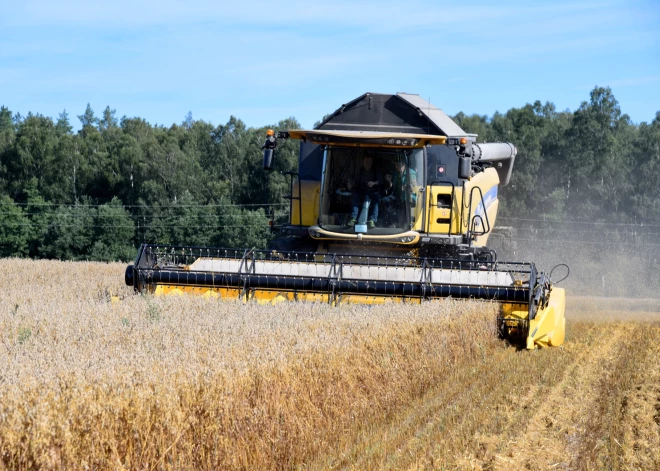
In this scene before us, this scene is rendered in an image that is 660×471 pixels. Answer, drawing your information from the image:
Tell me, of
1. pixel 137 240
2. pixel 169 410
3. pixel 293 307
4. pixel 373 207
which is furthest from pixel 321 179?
pixel 137 240

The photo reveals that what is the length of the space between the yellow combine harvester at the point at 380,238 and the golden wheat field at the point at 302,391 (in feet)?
2.13

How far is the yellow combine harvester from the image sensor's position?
8.61m

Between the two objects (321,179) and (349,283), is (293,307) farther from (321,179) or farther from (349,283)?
(321,179)

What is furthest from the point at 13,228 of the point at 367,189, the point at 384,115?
the point at 367,189

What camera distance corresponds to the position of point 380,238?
9602 mm

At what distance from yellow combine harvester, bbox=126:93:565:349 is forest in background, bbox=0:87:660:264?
2096cm

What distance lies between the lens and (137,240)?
35250 mm

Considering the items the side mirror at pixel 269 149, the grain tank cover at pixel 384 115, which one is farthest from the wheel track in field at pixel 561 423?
the side mirror at pixel 269 149

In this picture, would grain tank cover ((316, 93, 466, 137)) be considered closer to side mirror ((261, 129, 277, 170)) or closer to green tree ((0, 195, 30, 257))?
side mirror ((261, 129, 277, 170))

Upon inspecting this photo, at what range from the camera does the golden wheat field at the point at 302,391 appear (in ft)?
12.4

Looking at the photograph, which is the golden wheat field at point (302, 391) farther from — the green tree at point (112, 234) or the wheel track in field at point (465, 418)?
the green tree at point (112, 234)

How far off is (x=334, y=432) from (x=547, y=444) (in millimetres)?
1279

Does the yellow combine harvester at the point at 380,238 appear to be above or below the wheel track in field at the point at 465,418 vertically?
above

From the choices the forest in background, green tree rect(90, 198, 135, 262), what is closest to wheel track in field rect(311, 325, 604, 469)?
the forest in background
